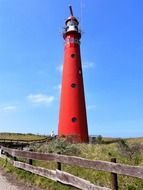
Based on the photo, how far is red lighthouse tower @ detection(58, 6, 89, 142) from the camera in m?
29.9

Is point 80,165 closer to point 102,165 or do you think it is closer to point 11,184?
point 102,165

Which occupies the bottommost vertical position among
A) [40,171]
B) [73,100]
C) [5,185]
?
[5,185]

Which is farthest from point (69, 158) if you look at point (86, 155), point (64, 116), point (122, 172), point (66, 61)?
point (66, 61)

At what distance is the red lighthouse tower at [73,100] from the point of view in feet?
98.1

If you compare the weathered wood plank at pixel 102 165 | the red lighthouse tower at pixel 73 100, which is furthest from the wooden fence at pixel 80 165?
the red lighthouse tower at pixel 73 100

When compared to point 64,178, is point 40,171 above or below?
above

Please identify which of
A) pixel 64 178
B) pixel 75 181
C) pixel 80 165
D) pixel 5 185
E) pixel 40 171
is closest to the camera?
pixel 80 165

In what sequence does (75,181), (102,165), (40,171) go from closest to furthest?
(102,165) → (75,181) → (40,171)

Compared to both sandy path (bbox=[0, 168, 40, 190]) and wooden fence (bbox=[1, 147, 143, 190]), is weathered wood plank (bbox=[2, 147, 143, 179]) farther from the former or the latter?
sandy path (bbox=[0, 168, 40, 190])

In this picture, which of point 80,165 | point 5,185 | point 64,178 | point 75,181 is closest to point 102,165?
point 80,165

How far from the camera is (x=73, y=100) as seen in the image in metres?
30.1

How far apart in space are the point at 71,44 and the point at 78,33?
184 centimetres

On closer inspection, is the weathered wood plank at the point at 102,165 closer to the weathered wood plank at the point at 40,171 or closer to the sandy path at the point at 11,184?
the weathered wood plank at the point at 40,171

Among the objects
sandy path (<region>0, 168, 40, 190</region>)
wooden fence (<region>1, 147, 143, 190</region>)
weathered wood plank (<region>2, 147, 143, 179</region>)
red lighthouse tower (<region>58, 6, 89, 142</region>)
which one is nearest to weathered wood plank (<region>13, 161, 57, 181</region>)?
wooden fence (<region>1, 147, 143, 190</region>)
